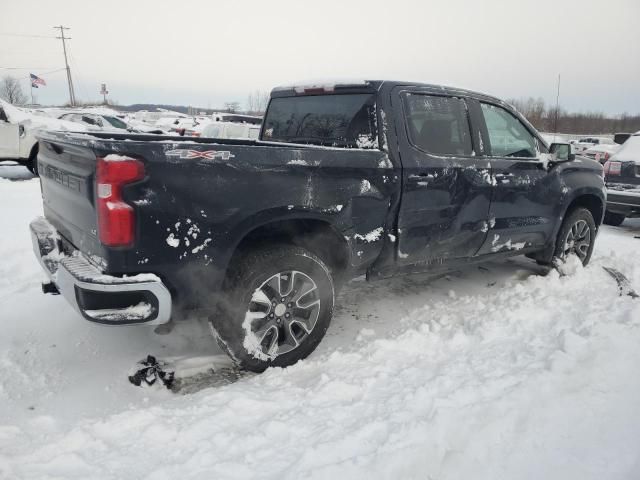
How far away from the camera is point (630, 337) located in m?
3.33

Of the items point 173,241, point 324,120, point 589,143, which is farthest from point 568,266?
point 589,143

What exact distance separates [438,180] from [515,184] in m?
1.07

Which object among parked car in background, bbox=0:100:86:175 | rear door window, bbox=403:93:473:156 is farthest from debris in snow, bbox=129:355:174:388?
parked car in background, bbox=0:100:86:175

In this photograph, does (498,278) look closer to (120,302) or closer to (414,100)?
(414,100)

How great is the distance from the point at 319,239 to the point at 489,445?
1.62 meters

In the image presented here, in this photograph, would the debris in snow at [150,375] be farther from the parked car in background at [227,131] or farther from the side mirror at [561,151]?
the parked car in background at [227,131]

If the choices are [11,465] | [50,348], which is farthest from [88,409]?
[50,348]

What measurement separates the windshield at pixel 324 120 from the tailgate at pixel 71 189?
179cm

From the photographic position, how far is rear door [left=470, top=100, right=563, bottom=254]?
4071 mm

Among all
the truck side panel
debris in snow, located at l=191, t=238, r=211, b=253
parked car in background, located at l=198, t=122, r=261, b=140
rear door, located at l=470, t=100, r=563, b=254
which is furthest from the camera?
parked car in background, located at l=198, t=122, r=261, b=140

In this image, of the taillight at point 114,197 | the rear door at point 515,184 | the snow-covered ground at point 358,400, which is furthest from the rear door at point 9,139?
the rear door at point 515,184

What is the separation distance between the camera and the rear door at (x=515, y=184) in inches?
160

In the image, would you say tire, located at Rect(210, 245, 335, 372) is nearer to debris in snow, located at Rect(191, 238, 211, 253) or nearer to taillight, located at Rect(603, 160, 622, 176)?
debris in snow, located at Rect(191, 238, 211, 253)

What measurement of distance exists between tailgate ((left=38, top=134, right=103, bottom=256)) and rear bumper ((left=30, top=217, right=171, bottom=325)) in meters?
0.16
